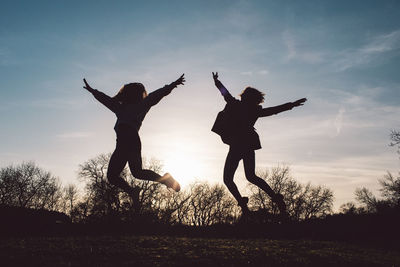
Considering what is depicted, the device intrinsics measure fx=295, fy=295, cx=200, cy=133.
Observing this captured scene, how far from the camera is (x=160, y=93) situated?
5781 mm

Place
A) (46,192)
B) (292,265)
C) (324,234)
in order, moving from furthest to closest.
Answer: (46,192) → (324,234) → (292,265)

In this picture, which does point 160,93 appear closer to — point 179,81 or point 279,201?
point 179,81

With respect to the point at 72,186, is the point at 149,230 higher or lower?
lower

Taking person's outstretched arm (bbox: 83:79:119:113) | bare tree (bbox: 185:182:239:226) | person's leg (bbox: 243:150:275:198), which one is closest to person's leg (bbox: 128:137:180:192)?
person's outstretched arm (bbox: 83:79:119:113)

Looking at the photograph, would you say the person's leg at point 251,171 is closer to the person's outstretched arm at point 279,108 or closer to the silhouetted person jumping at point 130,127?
the person's outstretched arm at point 279,108

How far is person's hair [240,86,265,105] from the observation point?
5859 millimetres

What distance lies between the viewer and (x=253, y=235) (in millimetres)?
18266

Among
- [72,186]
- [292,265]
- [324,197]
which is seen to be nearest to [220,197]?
[324,197]

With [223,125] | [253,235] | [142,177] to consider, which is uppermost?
[223,125]

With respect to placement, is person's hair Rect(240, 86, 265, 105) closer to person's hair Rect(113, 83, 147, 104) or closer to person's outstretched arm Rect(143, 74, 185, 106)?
person's outstretched arm Rect(143, 74, 185, 106)

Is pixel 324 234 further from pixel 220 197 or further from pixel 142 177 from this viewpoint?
pixel 220 197

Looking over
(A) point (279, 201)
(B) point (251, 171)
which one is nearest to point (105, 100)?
(B) point (251, 171)

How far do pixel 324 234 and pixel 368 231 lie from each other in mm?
3534

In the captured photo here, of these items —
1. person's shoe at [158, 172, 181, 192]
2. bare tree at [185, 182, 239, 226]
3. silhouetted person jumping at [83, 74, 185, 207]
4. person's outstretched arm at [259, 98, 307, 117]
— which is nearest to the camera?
silhouetted person jumping at [83, 74, 185, 207]
